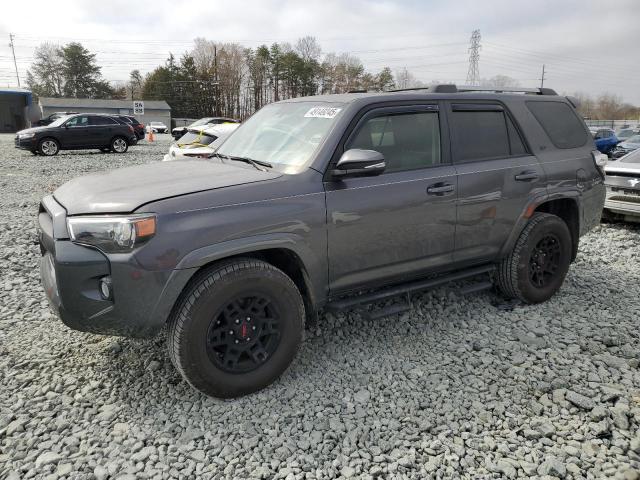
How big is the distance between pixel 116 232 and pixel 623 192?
26.9ft

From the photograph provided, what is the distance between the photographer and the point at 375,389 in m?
3.17

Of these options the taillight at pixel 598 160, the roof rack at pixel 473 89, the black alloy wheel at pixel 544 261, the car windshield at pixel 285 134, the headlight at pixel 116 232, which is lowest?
the black alloy wheel at pixel 544 261

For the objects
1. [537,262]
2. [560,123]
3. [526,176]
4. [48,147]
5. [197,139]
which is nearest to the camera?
[526,176]

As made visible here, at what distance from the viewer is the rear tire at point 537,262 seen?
4312 mm

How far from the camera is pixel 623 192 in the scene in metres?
8.02

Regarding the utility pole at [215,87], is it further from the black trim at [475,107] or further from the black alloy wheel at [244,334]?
the black alloy wheel at [244,334]

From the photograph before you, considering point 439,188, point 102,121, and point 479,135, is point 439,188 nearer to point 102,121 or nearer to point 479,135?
point 479,135

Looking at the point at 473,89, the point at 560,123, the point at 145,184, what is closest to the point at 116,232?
the point at 145,184

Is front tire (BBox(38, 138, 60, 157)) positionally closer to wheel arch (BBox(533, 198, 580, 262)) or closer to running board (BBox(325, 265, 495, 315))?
running board (BBox(325, 265, 495, 315))

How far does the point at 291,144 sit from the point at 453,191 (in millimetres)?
1297

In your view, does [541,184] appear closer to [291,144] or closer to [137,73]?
Answer: [291,144]

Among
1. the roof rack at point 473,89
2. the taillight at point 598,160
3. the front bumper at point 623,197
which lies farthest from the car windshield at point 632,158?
the roof rack at point 473,89

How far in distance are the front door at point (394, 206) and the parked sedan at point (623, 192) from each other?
556cm

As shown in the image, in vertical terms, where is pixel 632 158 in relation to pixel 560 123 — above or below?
below
